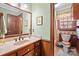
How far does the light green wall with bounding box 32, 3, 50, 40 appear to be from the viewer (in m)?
1.47

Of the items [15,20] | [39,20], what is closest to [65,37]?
[39,20]

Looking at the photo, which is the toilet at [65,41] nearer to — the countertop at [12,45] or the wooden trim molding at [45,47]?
the wooden trim molding at [45,47]

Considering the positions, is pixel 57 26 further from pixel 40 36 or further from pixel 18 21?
pixel 18 21

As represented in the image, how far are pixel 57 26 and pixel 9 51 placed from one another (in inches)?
A: 25.5

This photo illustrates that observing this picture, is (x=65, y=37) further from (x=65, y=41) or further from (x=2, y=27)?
(x=2, y=27)

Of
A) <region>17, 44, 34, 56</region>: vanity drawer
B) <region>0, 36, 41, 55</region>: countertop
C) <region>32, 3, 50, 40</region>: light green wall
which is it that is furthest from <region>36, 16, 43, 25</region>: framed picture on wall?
<region>17, 44, 34, 56</region>: vanity drawer

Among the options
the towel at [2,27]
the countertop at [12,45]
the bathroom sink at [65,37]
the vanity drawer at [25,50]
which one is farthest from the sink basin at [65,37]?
the towel at [2,27]

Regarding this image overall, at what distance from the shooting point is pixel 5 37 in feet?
4.54

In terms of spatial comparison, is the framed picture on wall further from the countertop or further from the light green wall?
the countertop

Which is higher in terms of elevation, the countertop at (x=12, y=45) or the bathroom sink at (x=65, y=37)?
the bathroom sink at (x=65, y=37)

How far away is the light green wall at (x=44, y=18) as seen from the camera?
1473 mm

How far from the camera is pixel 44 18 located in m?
1.49

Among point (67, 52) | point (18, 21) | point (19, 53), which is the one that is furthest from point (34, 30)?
point (67, 52)

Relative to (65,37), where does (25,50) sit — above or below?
below
